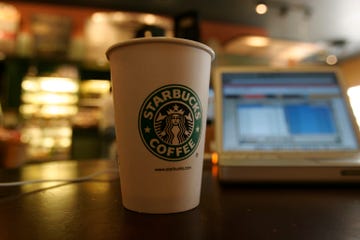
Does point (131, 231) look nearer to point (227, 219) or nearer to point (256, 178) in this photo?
point (227, 219)

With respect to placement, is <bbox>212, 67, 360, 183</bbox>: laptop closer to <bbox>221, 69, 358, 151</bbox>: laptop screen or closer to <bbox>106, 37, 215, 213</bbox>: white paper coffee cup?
<bbox>221, 69, 358, 151</bbox>: laptop screen

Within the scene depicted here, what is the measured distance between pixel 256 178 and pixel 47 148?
3530 mm

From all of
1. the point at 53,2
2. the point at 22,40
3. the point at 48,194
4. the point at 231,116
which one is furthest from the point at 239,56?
the point at 48,194

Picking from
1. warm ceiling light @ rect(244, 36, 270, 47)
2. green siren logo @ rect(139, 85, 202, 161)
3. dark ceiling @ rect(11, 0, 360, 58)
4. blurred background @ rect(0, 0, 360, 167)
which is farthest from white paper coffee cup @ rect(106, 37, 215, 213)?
warm ceiling light @ rect(244, 36, 270, 47)

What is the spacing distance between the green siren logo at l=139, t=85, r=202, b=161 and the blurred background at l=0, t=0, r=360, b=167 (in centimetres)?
270

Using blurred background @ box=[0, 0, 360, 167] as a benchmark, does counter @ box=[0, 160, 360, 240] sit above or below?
below

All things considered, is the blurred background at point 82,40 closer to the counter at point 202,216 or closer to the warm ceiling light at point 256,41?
the warm ceiling light at point 256,41

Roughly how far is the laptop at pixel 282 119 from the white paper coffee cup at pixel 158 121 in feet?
0.59

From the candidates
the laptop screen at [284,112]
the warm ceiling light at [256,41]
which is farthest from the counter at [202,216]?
the warm ceiling light at [256,41]

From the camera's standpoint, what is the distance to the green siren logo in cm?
33

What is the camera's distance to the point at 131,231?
27cm

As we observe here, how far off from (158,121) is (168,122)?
1cm

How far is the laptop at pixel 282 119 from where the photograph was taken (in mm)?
570

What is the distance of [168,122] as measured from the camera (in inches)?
13.2
